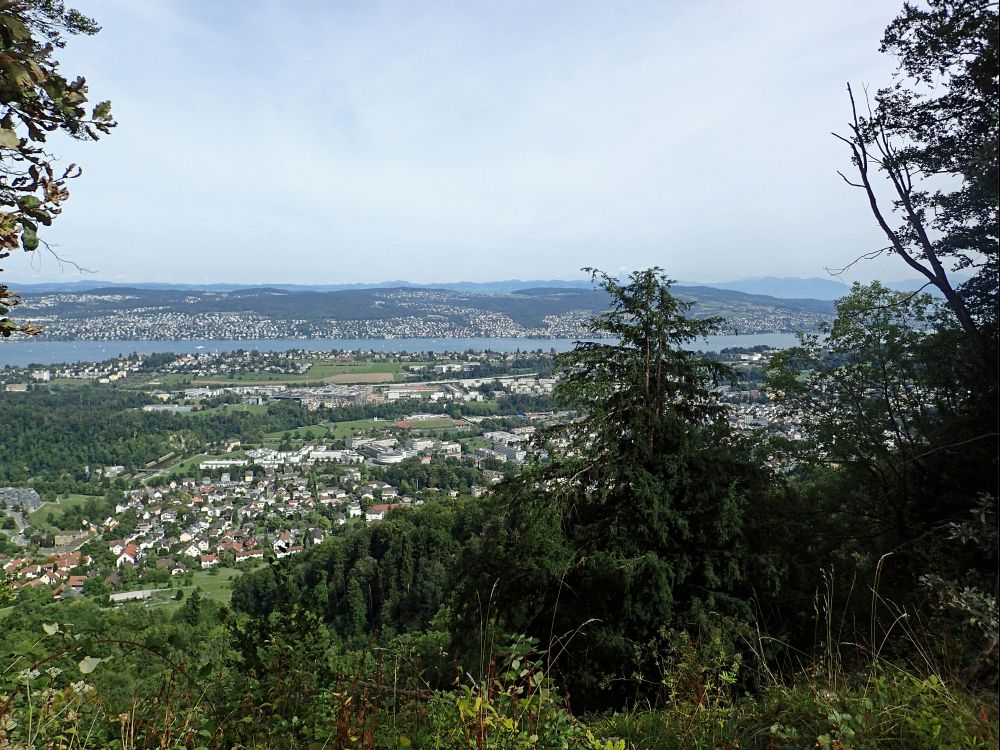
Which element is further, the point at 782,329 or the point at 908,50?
the point at 782,329

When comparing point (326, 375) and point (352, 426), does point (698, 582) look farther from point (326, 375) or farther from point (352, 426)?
point (326, 375)

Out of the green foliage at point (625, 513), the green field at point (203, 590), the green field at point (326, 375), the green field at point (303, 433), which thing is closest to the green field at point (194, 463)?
the green field at point (303, 433)

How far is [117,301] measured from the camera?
146m

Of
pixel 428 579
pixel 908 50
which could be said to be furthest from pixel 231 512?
pixel 908 50

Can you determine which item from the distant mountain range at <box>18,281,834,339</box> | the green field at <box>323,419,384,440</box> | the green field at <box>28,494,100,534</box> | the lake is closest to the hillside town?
the green field at <box>323,419,384,440</box>

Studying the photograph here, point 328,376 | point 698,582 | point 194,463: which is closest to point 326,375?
point 328,376

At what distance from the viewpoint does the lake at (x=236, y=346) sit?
105 meters

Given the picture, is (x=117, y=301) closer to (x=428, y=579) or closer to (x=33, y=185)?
(x=428, y=579)

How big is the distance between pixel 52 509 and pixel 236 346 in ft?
290

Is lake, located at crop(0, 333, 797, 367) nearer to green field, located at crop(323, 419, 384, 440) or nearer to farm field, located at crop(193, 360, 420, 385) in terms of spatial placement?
farm field, located at crop(193, 360, 420, 385)

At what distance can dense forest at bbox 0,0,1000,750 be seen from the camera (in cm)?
166

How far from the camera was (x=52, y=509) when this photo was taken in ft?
112

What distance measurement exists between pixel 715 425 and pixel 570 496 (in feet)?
5.89

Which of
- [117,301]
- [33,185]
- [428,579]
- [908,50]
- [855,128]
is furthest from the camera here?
[117,301]
